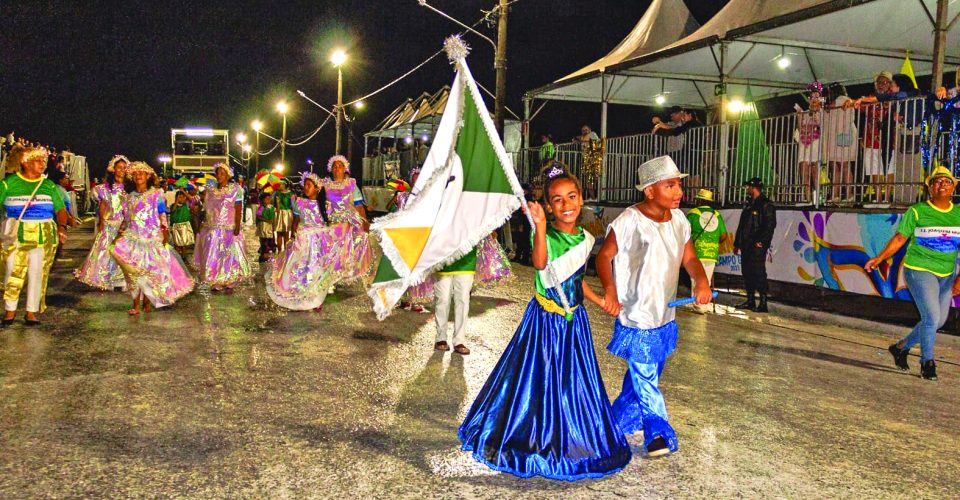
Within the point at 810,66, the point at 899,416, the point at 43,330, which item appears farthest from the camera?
the point at 810,66

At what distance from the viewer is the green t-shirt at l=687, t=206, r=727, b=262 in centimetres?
1198

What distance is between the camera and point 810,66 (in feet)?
56.3

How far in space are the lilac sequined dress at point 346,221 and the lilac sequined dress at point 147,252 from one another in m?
2.06

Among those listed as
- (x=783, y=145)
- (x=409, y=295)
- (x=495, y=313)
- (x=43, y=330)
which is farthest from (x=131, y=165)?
(x=783, y=145)

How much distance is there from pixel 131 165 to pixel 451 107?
6904 mm

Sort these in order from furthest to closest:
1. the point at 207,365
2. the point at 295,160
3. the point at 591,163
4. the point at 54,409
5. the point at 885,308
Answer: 1. the point at 295,160
2. the point at 591,163
3. the point at 885,308
4. the point at 207,365
5. the point at 54,409

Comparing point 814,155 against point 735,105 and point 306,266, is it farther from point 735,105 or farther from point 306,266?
point 306,266

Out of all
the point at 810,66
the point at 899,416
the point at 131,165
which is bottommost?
the point at 899,416

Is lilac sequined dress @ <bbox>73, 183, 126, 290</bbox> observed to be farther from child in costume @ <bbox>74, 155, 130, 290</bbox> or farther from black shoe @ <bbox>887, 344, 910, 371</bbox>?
black shoe @ <bbox>887, 344, 910, 371</bbox>

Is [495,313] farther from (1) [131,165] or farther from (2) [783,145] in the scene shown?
(2) [783,145]

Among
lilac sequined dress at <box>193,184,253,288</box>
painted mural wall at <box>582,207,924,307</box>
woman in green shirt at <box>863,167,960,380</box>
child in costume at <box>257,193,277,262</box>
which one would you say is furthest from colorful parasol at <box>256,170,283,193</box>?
woman in green shirt at <box>863,167,960,380</box>

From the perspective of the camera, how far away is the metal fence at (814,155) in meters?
11.3

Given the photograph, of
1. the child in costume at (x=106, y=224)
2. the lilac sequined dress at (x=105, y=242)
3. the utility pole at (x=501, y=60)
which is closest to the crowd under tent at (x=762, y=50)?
the utility pole at (x=501, y=60)

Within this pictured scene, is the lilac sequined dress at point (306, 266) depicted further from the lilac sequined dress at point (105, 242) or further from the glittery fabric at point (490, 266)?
the lilac sequined dress at point (105, 242)
